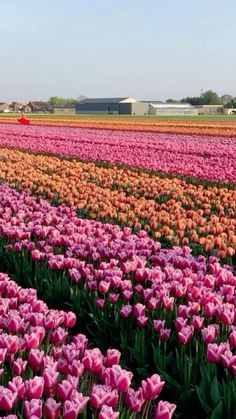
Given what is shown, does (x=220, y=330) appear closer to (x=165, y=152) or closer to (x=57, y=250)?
(x=57, y=250)

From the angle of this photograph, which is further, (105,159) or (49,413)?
(105,159)

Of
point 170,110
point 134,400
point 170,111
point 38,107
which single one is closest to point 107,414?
point 134,400

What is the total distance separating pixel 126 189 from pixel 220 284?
602 cm

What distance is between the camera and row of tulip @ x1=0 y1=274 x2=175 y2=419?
2291 millimetres

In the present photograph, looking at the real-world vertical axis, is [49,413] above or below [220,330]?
above

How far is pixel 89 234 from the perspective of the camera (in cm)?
581

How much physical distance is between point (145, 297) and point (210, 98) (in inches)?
6036

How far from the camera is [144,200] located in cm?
855

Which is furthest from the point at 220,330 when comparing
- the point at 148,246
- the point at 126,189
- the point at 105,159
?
the point at 105,159

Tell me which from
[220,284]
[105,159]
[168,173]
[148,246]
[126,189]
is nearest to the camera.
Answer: [220,284]

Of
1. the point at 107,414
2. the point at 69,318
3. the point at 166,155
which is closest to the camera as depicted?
the point at 107,414

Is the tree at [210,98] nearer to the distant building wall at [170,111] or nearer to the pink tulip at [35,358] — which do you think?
the distant building wall at [170,111]

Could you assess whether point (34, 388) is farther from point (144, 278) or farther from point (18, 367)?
point (144, 278)

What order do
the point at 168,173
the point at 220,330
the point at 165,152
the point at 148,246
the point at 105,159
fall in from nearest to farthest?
1. the point at 220,330
2. the point at 148,246
3. the point at 168,173
4. the point at 105,159
5. the point at 165,152
